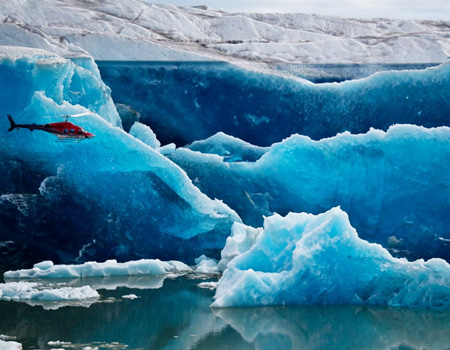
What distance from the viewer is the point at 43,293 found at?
335 inches

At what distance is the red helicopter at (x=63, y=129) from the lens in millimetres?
10161

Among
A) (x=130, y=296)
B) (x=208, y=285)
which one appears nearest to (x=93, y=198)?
(x=208, y=285)

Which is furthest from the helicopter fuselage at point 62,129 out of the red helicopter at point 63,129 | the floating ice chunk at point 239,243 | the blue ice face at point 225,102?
the blue ice face at point 225,102

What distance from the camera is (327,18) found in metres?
18.1

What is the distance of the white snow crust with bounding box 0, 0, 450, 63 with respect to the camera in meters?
13.7

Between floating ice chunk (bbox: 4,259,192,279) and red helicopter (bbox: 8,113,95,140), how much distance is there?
1409 millimetres

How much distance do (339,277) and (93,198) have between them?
3.37 m

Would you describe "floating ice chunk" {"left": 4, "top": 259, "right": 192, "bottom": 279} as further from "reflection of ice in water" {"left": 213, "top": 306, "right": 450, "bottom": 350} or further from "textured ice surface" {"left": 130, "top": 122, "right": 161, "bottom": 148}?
"textured ice surface" {"left": 130, "top": 122, "right": 161, "bottom": 148}

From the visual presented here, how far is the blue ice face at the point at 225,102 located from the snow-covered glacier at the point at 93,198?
3.09 meters

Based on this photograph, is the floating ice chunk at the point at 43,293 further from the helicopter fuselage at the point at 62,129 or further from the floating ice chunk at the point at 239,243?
the helicopter fuselage at the point at 62,129

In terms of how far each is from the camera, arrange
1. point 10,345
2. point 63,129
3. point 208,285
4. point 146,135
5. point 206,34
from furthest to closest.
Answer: point 206,34
point 146,135
point 63,129
point 208,285
point 10,345

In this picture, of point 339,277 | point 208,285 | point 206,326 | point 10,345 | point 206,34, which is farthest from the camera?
point 206,34

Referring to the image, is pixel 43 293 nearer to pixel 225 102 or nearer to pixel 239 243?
pixel 239 243

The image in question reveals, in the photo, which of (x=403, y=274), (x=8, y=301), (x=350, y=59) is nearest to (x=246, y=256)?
(x=403, y=274)
